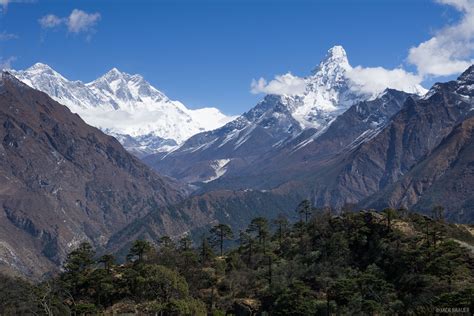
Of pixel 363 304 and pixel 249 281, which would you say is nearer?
pixel 363 304

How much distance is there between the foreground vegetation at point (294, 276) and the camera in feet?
379

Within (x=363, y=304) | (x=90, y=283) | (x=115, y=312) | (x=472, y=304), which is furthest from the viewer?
(x=90, y=283)

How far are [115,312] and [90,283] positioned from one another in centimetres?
1247

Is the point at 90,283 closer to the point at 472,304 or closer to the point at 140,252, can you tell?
the point at 140,252

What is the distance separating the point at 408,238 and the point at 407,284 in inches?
716

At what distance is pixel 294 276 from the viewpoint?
446ft

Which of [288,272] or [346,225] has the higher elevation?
[346,225]

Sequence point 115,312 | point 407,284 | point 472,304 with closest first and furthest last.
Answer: point 472,304 → point 407,284 → point 115,312

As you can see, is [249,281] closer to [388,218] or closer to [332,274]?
[332,274]


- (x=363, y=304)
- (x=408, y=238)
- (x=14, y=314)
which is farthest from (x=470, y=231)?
(x=14, y=314)

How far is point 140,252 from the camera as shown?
149750 mm

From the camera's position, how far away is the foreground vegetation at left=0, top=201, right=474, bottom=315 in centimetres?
11562

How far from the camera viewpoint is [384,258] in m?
134

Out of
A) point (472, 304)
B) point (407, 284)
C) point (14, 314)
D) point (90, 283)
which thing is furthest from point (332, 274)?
point (14, 314)
